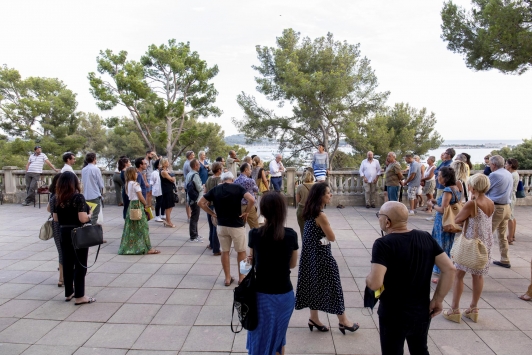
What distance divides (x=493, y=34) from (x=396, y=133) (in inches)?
568

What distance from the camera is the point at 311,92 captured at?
2066 centimetres

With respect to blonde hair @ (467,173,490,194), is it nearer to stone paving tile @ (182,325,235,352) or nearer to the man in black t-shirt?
the man in black t-shirt

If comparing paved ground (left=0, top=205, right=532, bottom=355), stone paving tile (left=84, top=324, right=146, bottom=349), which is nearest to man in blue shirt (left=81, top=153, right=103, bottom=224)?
paved ground (left=0, top=205, right=532, bottom=355)

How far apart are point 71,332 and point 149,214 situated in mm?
3034

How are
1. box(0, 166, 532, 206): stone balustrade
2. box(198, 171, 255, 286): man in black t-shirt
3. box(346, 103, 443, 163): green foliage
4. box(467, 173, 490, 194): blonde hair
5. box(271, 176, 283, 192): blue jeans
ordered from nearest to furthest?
box(467, 173, 490, 194): blonde hair
box(198, 171, 255, 286): man in black t-shirt
box(271, 176, 283, 192): blue jeans
box(0, 166, 532, 206): stone balustrade
box(346, 103, 443, 163): green foliage

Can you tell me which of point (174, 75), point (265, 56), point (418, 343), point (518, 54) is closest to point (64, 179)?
point (418, 343)

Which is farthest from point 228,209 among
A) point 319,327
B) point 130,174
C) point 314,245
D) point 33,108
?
point 33,108

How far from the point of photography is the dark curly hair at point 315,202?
3531 millimetres

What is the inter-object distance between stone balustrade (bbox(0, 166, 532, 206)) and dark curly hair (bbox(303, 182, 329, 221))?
7680 mm

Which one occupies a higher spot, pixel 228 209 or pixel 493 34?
pixel 493 34

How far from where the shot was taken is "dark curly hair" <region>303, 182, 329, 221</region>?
3.53 meters

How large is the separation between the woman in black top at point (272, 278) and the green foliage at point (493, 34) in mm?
12857

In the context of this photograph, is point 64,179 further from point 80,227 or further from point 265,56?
point 265,56

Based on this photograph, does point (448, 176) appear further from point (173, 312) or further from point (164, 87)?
point (164, 87)
